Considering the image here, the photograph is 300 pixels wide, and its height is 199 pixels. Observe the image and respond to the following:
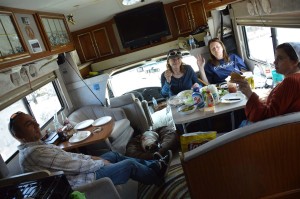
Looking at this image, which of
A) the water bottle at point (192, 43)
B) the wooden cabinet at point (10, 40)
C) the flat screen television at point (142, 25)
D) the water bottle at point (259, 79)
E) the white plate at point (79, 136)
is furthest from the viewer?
the flat screen television at point (142, 25)

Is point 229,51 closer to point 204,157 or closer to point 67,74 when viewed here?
point 67,74

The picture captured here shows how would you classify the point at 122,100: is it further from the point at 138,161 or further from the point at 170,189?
the point at 170,189

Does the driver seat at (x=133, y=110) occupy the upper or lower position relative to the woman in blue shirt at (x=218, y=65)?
lower

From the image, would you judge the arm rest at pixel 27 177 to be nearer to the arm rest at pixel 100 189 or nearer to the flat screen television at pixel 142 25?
the arm rest at pixel 100 189

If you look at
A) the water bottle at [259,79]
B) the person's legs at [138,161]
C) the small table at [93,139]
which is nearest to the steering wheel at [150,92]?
the small table at [93,139]

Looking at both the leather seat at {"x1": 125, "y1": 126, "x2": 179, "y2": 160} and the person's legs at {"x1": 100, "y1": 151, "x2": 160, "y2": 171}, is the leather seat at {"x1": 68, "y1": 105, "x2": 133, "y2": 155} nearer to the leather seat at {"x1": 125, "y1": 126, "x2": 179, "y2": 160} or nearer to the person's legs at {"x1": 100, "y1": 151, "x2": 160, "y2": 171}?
the leather seat at {"x1": 125, "y1": 126, "x2": 179, "y2": 160}

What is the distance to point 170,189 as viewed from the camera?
238 cm

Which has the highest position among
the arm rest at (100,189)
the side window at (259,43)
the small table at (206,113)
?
the side window at (259,43)

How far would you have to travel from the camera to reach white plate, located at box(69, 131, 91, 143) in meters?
2.69

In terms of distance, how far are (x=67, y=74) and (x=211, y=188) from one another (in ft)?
10.8

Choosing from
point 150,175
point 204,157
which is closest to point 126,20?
point 150,175

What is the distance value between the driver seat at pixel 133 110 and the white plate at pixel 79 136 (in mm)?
989

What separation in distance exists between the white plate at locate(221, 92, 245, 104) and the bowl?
0.29m

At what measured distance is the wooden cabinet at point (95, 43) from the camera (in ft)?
15.3
